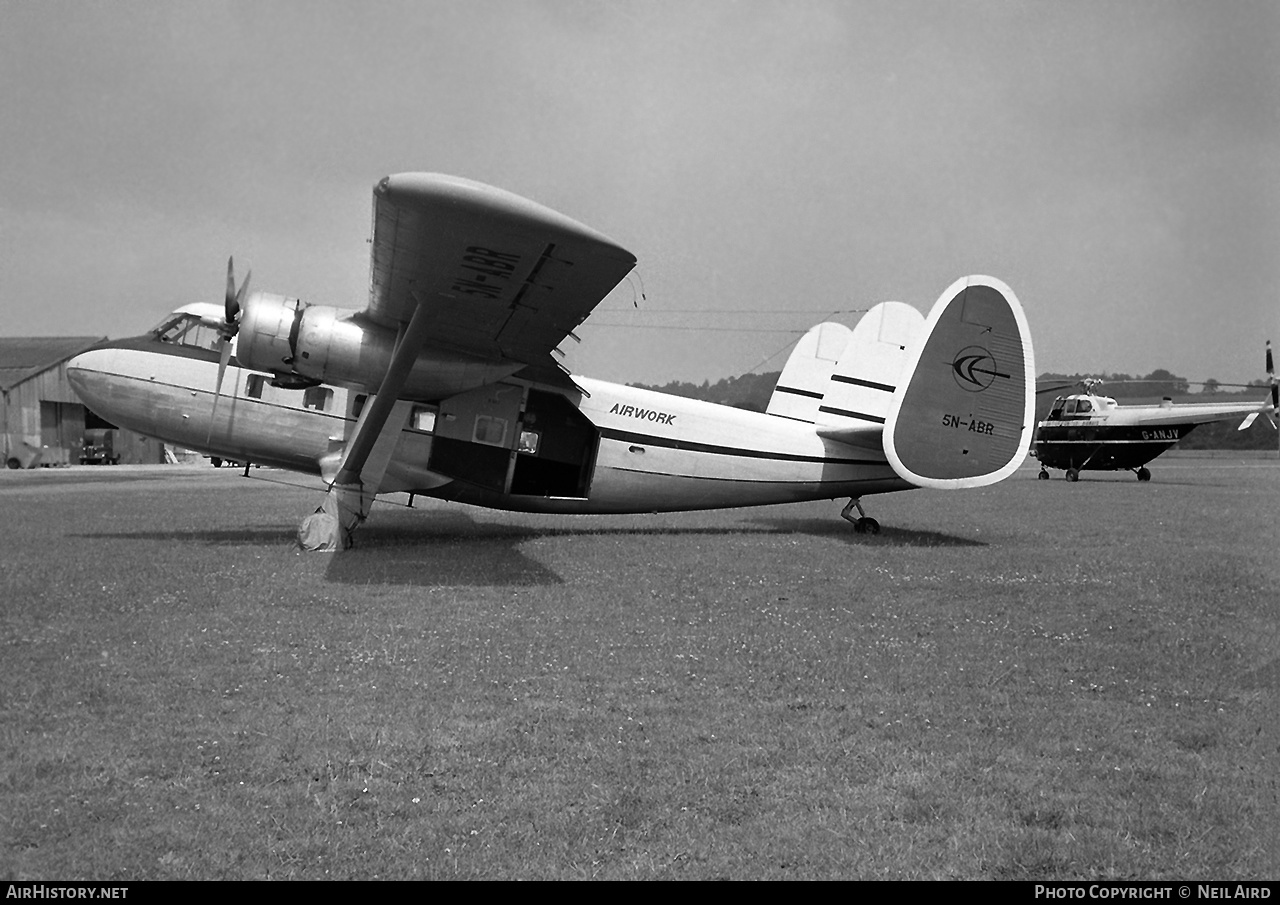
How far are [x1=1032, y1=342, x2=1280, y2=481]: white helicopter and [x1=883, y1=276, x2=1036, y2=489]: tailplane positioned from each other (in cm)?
2489

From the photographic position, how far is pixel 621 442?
42.8 ft

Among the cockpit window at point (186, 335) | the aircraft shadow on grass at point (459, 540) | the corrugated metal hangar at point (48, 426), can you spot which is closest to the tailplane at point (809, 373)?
the aircraft shadow on grass at point (459, 540)

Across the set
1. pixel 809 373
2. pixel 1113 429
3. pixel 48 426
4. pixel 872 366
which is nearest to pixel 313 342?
pixel 809 373

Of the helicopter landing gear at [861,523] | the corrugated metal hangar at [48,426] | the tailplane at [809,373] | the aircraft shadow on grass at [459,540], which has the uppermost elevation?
the tailplane at [809,373]

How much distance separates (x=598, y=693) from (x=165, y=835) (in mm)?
2504

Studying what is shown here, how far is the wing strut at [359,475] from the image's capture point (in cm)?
1070

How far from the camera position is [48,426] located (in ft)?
155

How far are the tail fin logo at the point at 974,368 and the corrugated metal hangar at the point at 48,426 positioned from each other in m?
45.2

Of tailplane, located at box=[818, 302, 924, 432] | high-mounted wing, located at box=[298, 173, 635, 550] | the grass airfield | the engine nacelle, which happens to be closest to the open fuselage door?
high-mounted wing, located at box=[298, 173, 635, 550]

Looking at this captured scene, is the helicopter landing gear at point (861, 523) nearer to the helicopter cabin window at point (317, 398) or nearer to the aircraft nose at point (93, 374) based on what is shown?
the helicopter cabin window at point (317, 398)

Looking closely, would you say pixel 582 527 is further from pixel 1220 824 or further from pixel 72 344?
pixel 72 344

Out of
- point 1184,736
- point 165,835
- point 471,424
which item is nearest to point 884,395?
point 471,424

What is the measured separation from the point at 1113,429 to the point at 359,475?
32.2m

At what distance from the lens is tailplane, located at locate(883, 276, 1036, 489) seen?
40.1 feet
